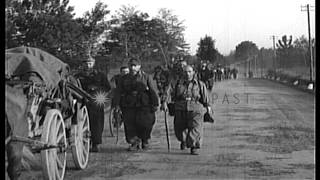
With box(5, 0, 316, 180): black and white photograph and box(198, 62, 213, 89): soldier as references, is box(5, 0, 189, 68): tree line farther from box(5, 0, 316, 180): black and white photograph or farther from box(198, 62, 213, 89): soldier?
box(198, 62, 213, 89): soldier

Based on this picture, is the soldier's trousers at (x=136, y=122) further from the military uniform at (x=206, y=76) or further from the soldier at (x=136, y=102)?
the military uniform at (x=206, y=76)

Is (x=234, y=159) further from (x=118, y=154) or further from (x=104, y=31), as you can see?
(x=104, y=31)

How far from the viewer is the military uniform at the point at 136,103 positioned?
8.98m

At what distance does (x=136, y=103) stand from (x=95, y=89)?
831 mm

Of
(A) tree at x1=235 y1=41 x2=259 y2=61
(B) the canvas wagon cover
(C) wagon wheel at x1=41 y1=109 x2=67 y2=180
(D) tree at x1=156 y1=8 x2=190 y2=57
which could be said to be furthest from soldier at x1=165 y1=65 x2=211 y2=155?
(A) tree at x1=235 y1=41 x2=259 y2=61

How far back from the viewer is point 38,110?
5.68 meters

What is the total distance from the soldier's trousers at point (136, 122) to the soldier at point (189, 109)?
20.0 inches

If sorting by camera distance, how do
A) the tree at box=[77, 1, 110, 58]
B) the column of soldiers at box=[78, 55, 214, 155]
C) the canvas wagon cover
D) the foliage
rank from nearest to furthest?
the canvas wagon cover
the column of soldiers at box=[78, 55, 214, 155]
the tree at box=[77, 1, 110, 58]
the foliage

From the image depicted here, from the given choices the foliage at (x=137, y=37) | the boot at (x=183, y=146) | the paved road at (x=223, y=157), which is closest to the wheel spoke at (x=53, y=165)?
the paved road at (x=223, y=157)

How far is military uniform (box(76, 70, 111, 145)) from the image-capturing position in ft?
29.9

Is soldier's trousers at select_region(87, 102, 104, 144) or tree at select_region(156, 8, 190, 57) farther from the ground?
tree at select_region(156, 8, 190, 57)

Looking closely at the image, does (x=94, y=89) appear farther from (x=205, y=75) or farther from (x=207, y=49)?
(x=207, y=49)

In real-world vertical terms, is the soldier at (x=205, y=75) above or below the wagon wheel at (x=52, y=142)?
above

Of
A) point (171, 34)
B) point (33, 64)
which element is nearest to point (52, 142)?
point (33, 64)
